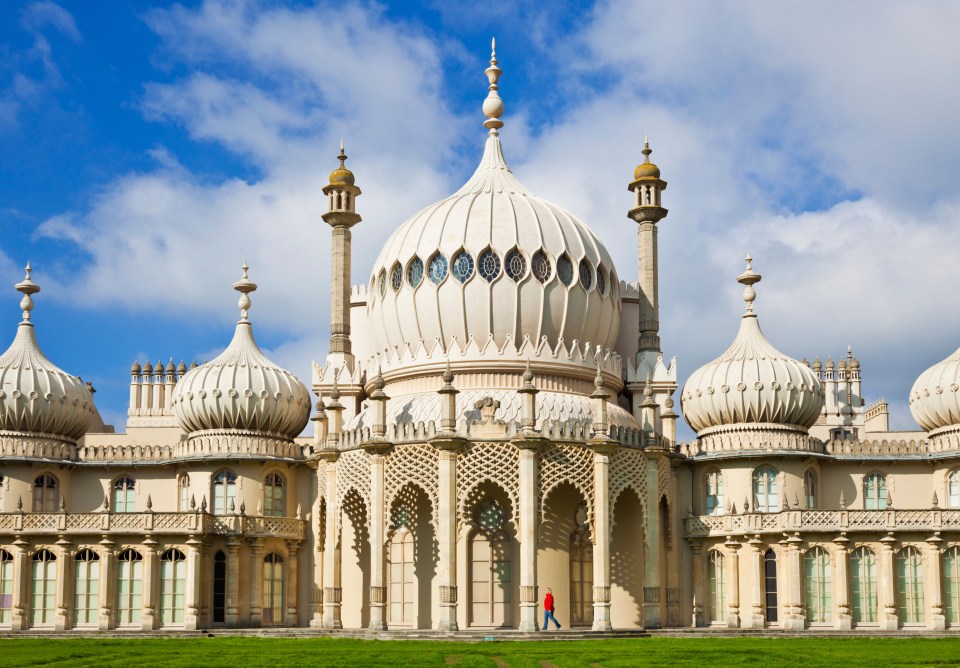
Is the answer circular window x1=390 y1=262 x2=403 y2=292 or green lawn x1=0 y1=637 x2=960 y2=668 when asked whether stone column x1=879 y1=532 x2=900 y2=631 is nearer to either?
green lawn x1=0 y1=637 x2=960 y2=668

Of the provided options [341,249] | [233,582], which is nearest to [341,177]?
[341,249]

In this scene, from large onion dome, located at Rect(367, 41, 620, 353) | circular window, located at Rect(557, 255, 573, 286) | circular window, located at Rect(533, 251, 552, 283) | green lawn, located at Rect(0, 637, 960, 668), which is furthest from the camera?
circular window, located at Rect(557, 255, 573, 286)

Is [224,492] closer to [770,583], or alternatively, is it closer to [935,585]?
[770,583]

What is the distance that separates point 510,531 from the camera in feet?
152

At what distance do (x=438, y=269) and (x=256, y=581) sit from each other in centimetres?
A: 1302

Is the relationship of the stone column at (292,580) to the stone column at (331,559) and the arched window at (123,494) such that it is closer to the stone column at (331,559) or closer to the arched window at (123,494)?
the stone column at (331,559)

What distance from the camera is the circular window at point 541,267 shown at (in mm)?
50125

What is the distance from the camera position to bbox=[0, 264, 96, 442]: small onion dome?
52000 mm

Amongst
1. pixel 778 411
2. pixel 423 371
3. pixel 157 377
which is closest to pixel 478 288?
pixel 423 371

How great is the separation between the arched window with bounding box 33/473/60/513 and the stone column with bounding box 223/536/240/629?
768cm

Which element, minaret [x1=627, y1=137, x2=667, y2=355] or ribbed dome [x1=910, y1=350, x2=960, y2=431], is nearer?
ribbed dome [x1=910, y1=350, x2=960, y2=431]

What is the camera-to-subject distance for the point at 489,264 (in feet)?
163

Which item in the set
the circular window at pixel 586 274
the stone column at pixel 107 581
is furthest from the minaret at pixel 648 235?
the stone column at pixel 107 581

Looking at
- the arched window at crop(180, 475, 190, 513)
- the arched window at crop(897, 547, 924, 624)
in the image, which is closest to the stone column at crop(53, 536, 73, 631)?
the arched window at crop(180, 475, 190, 513)
